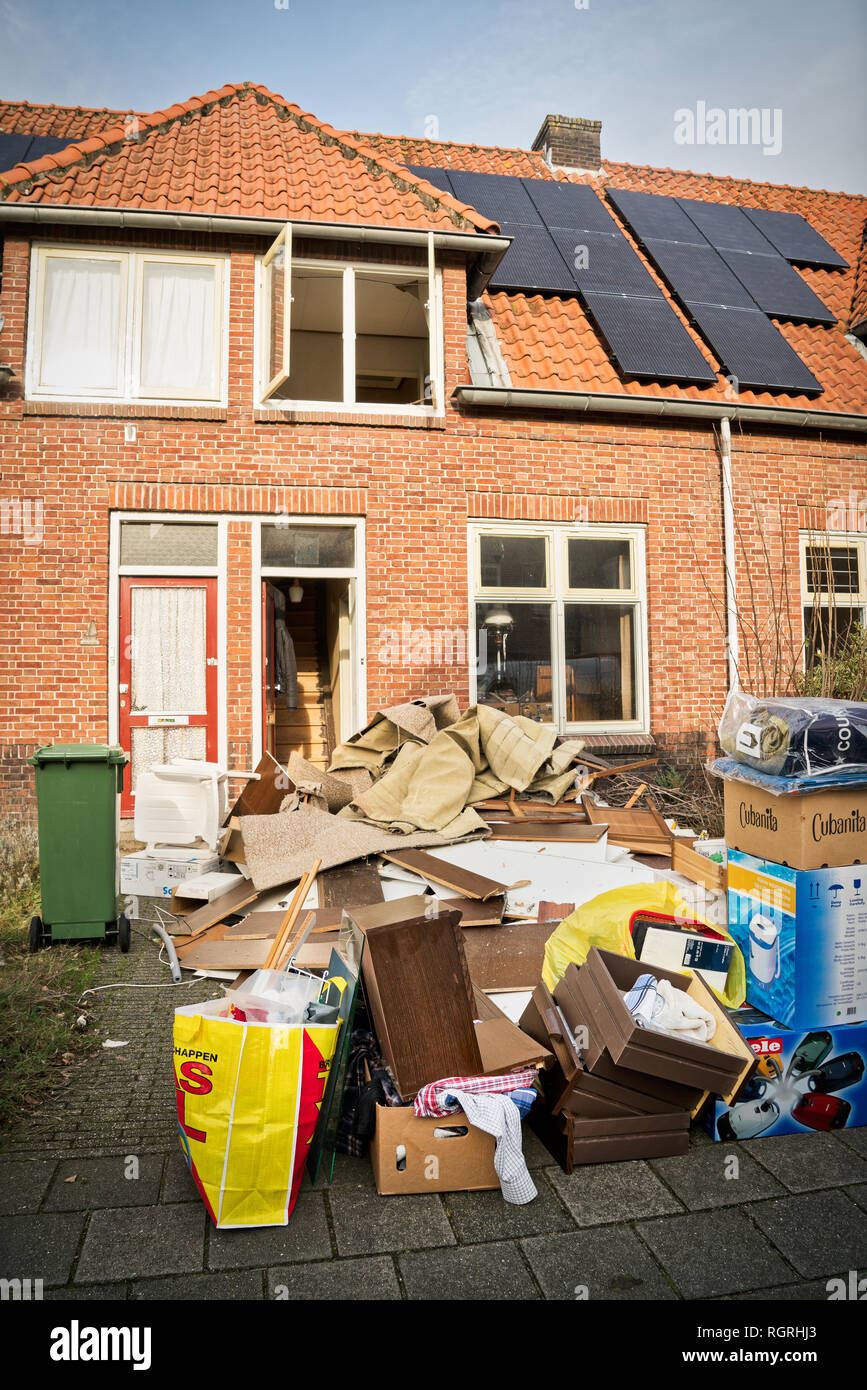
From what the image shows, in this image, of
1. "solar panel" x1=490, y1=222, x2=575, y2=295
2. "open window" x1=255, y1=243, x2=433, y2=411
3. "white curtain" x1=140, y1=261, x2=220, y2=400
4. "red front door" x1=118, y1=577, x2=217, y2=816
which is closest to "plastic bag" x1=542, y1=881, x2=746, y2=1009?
"red front door" x1=118, y1=577, x2=217, y2=816

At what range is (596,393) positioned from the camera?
9070mm

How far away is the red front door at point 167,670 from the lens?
8.42 metres

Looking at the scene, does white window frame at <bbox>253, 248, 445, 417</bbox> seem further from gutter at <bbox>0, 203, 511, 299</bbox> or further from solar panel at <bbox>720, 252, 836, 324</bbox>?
solar panel at <bbox>720, 252, 836, 324</bbox>

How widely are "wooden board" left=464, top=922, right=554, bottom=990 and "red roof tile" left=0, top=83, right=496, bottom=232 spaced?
23.3 feet

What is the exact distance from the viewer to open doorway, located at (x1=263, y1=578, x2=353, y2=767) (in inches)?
356

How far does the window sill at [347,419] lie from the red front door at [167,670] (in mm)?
1736

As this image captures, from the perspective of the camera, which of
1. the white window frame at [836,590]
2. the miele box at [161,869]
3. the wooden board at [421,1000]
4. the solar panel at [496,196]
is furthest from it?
the solar panel at [496,196]

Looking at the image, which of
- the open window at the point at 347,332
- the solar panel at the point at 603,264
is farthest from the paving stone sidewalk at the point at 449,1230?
the solar panel at the point at 603,264

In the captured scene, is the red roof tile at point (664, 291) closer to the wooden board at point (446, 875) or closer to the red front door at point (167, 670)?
the red front door at point (167, 670)

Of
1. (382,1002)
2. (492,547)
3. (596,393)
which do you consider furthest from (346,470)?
(382,1002)
